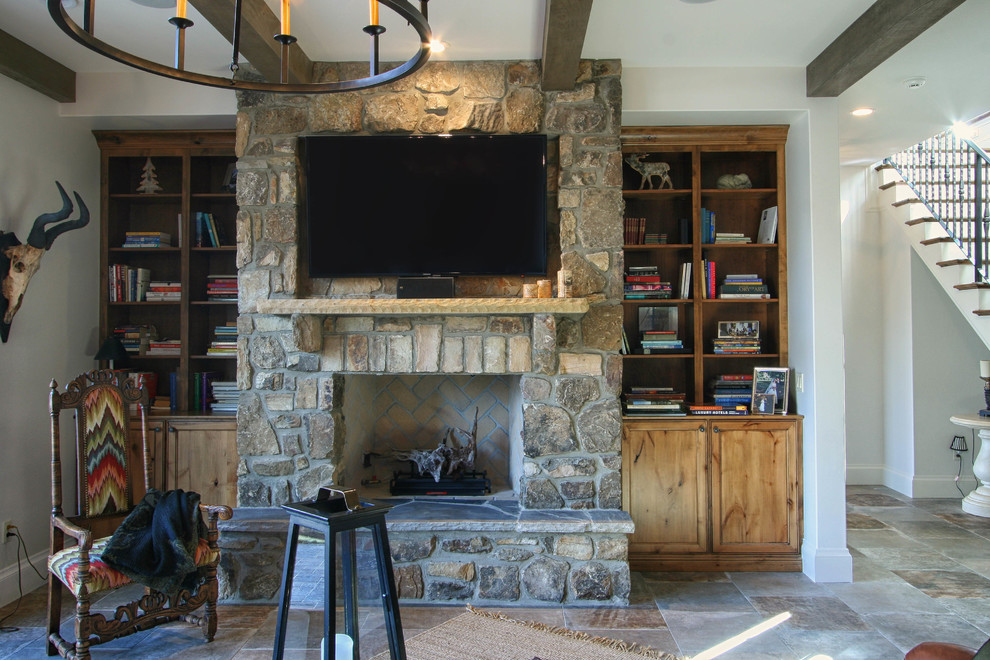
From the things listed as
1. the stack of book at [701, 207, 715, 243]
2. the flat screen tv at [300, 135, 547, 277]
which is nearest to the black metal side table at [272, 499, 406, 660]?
the flat screen tv at [300, 135, 547, 277]

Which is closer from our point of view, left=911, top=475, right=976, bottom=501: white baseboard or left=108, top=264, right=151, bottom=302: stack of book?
left=108, top=264, right=151, bottom=302: stack of book

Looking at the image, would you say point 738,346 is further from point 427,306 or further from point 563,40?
point 563,40

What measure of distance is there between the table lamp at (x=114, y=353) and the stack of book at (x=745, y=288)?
355cm

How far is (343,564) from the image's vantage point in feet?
6.01

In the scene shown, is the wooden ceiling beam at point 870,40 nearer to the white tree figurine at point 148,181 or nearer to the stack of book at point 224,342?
the stack of book at point 224,342

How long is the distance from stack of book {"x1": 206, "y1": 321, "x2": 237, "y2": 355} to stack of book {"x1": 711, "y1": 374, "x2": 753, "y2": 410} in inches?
115

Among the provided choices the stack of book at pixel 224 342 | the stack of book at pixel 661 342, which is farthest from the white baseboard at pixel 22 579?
the stack of book at pixel 661 342

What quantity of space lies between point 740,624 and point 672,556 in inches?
29.1

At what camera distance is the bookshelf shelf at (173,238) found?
4180mm

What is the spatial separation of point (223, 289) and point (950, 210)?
5.47 m

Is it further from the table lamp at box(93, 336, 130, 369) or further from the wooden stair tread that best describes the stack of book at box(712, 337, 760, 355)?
the table lamp at box(93, 336, 130, 369)

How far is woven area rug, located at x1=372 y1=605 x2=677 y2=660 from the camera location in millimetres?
2812

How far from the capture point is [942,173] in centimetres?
554

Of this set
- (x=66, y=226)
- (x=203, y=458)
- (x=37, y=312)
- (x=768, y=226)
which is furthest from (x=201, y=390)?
(x=768, y=226)
